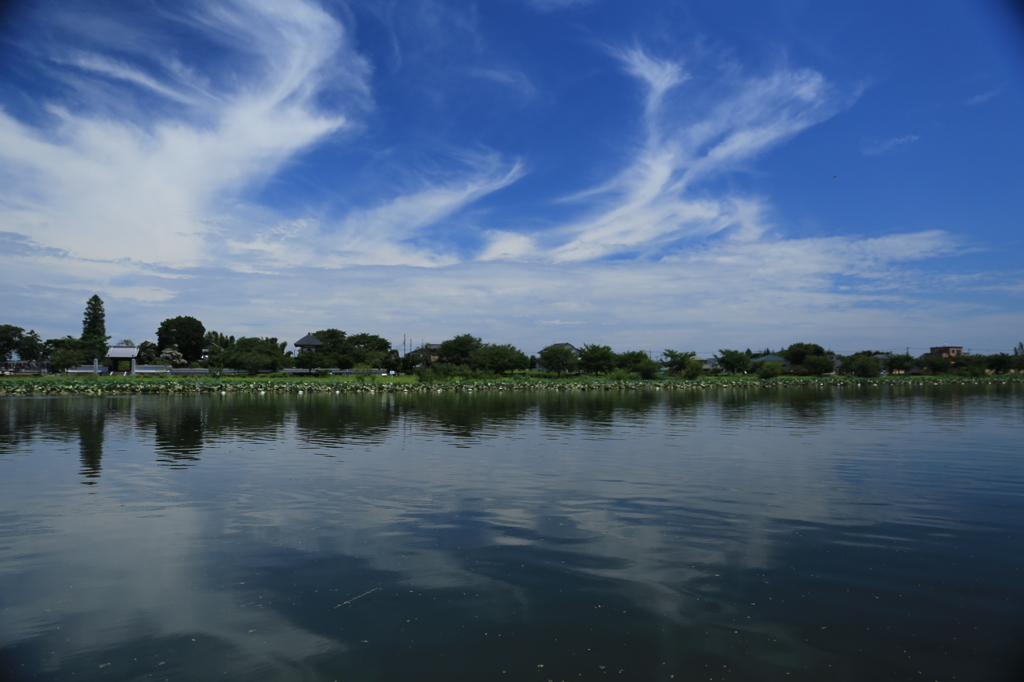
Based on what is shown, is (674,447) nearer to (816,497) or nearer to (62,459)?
(816,497)

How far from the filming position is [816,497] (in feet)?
38.0

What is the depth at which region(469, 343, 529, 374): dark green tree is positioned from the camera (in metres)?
91.3

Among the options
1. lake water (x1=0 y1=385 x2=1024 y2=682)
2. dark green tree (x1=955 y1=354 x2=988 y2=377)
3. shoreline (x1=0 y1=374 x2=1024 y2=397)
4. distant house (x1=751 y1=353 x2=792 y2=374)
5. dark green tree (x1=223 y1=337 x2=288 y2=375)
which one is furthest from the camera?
distant house (x1=751 y1=353 x2=792 y2=374)

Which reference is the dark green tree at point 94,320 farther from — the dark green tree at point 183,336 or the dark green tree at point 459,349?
the dark green tree at point 459,349

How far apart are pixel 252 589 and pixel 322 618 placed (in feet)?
4.61

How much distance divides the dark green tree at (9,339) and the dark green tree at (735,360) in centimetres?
12689

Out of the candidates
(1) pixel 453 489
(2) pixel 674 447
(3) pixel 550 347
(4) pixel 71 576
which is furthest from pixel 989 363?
(4) pixel 71 576

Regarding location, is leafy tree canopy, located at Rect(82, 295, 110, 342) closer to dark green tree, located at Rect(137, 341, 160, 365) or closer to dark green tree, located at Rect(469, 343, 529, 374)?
dark green tree, located at Rect(137, 341, 160, 365)

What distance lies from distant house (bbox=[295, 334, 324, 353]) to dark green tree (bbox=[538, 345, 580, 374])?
139ft

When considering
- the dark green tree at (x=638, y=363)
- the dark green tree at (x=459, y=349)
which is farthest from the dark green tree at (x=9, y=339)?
the dark green tree at (x=638, y=363)

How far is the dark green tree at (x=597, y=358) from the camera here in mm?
98562

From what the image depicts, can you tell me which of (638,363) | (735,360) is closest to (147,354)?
(638,363)

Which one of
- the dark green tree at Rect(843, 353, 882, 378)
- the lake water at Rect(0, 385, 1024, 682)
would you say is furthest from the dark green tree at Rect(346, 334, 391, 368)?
the dark green tree at Rect(843, 353, 882, 378)

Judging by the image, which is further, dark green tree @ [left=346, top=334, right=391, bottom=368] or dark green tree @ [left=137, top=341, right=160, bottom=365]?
dark green tree @ [left=137, top=341, right=160, bottom=365]
